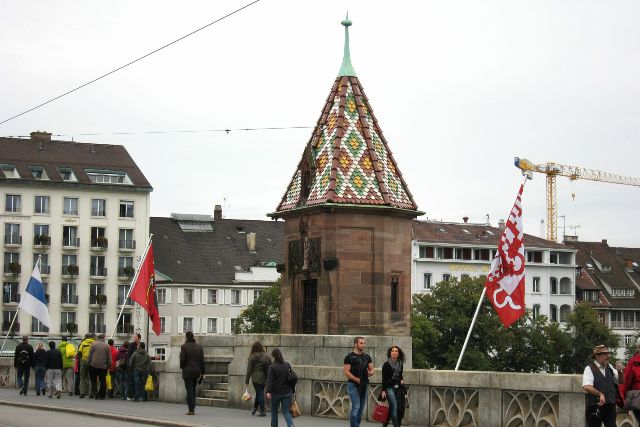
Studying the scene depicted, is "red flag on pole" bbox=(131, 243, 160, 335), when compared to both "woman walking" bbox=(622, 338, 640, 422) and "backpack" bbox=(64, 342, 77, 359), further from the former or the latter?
"woman walking" bbox=(622, 338, 640, 422)

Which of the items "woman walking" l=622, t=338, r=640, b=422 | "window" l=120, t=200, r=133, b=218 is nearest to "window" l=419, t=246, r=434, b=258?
"window" l=120, t=200, r=133, b=218

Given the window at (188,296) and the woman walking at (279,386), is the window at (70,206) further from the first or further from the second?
the woman walking at (279,386)

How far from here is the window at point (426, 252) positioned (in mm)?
127312

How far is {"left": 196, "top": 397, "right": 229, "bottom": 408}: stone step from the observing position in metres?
31.2

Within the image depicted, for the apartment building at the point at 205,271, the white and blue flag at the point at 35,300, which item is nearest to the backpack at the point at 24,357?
the white and blue flag at the point at 35,300

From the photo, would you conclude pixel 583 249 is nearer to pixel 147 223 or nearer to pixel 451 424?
pixel 147 223

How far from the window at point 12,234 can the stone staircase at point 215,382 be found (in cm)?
7680

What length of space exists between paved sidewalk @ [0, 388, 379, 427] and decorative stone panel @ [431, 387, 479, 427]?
56.6 inches

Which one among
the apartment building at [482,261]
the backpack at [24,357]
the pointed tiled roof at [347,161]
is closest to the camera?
the pointed tiled roof at [347,161]

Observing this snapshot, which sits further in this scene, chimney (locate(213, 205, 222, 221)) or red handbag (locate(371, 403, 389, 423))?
chimney (locate(213, 205, 222, 221))

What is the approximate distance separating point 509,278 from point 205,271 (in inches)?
3545

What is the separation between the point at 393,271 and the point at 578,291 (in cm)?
10597

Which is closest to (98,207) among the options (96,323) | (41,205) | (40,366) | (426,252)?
(41,205)

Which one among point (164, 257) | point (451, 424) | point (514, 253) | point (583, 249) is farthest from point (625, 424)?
point (583, 249)
